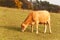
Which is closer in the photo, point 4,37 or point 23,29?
point 4,37

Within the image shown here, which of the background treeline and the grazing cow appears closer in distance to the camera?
the grazing cow

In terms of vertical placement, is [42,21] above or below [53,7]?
above

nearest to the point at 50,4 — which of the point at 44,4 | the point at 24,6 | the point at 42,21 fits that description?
the point at 44,4

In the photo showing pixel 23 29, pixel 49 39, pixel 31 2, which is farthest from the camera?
pixel 31 2

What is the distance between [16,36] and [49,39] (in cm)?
225

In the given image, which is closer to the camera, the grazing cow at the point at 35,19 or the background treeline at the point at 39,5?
the grazing cow at the point at 35,19

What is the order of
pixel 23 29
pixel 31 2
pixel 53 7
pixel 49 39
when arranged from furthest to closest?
pixel 31 2 → pixel 53 7 → pixel 23 29 → pixel 49 39

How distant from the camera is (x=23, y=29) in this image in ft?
55.1

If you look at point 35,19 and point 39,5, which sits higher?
point 35,19

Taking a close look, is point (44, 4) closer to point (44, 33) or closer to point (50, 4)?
point (50, 4)

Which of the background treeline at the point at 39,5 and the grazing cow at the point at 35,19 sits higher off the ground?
the grazing cow at the point at 35,19

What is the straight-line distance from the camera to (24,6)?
39.9m

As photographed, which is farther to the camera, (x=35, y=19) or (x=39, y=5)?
(x=39, y=5)

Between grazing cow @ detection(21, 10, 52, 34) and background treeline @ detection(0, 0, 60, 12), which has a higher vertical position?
grazing cow @ detection(21, 10, 52, 34)
